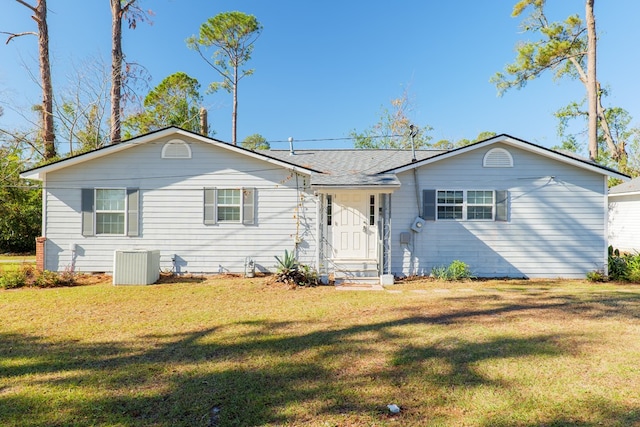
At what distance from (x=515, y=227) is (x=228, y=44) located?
20.9 meters

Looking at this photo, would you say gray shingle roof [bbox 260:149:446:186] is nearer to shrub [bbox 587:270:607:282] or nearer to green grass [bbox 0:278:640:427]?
green grass [bbox 0:278:640:427]

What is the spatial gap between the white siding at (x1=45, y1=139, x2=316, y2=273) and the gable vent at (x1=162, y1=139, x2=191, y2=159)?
0.12 m

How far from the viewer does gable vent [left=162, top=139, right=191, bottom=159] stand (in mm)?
9805

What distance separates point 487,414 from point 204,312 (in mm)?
4941

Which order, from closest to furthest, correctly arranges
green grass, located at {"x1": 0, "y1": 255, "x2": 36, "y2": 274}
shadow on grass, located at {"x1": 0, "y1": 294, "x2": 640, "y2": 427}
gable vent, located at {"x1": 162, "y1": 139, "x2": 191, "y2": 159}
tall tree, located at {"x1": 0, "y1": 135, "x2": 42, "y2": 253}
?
shadow on grass, located at {"x1": 0, "y1": 294, "x2": 640, "y2": 427} → gable vent, located at {"x1": 162, "y1": 139, "x2": 191, "y2": 159} → green grass, located at {"x1": 0, "y1": 255, "x2": 36, "y2": 274} → tall tree, located at {"x1": 0, "y1": 135, "x2": 42, "y2": 253}

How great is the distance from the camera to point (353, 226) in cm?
960

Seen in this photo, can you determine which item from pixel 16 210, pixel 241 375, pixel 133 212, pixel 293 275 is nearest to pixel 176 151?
pixel 133 212

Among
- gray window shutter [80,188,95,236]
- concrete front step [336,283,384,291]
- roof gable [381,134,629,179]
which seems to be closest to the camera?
concrete front step [336,283,384,291]

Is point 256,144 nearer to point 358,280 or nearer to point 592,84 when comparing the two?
point 592,84

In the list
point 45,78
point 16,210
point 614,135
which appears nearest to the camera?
point 16,210

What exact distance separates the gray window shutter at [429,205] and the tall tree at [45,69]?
1680 centimetres

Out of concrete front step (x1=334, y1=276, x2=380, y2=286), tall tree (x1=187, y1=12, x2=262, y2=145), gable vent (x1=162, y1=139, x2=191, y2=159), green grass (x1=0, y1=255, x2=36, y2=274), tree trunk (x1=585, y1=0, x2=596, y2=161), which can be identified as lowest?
concrete front step (x1=334, y1=276, x2=380, y2=286)

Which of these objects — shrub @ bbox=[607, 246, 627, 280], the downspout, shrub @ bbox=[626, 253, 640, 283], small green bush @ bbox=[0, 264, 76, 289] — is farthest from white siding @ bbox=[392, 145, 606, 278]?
small green bush @ bbox=[0, 264, 76, 289]

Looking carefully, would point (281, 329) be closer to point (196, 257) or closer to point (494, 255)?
point (196, 257)
